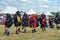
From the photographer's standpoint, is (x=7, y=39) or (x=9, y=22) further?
(x=9, y=22)

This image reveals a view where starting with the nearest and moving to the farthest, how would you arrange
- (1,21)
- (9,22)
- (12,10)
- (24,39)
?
(24,39)
(9,22)
(1,21)
(12,10)

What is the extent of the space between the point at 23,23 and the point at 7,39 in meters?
5.22

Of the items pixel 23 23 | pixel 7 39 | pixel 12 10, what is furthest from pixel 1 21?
pixel 7 39

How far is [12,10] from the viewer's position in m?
45.5

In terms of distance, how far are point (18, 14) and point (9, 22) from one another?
1.29 m

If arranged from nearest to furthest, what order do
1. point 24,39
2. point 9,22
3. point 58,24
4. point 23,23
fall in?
point 24,39, point 9,22, point 23,23, point 58,24

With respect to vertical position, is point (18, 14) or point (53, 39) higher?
point (18, 14)

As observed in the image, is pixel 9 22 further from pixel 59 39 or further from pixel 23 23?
pixel 59 39

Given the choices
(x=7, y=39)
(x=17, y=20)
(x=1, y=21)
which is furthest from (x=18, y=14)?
(x=1, y=21)

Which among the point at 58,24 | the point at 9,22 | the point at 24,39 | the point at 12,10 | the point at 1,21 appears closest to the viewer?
the point at 24,39

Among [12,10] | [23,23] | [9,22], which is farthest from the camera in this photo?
[12,10]

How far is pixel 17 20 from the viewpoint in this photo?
18.8 meters

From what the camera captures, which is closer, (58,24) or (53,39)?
(53,39)

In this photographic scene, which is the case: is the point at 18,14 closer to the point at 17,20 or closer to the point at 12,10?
the point at 17,20
